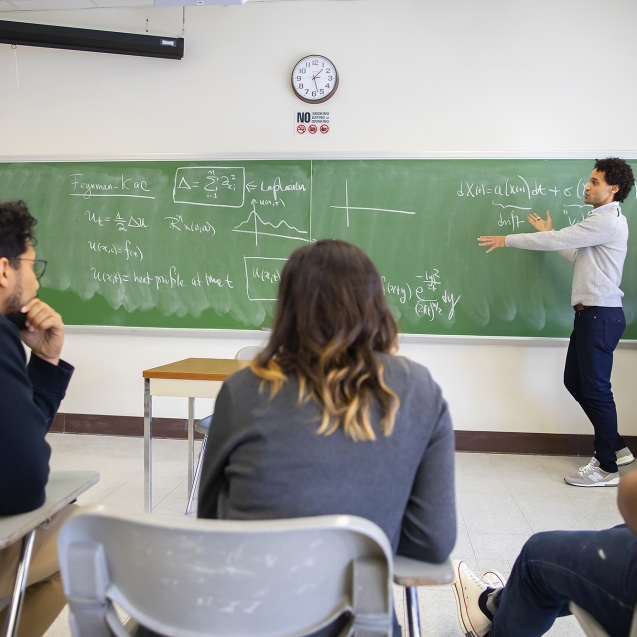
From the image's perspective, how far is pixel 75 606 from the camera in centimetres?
78

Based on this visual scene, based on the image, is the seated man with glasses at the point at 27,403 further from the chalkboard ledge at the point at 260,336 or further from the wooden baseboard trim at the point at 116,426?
the wooden baseboard trim at the point at 116,426

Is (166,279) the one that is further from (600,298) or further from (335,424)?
(335,424)

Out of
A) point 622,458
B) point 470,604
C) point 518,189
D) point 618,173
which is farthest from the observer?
point 518,189

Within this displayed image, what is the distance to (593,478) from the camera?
2994 mm

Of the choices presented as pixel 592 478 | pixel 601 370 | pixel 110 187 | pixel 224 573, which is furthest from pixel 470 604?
pixel 110 187

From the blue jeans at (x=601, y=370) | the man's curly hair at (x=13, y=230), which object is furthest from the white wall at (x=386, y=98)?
the man's curly hair at (x=13, y=230)

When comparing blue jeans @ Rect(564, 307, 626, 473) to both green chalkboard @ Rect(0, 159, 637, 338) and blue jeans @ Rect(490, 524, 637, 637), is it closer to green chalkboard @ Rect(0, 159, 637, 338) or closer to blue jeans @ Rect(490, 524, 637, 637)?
green chalkboard @ Rect(0, 159, 637, 338)

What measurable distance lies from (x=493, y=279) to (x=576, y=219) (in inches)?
24.8

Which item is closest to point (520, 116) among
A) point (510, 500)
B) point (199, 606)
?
point (510, 500)

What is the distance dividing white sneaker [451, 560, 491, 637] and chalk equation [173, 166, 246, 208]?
2.71 m

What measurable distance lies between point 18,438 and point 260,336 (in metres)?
2.61

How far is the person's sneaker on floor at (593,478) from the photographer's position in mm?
2980

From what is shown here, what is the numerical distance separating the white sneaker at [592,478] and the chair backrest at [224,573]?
2.61 metres

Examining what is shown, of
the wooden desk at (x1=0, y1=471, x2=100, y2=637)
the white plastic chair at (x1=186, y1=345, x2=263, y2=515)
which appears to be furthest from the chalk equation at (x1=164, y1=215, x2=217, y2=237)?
the wooden desk at (x1=0, y1=471, x2=100, y2=637)
